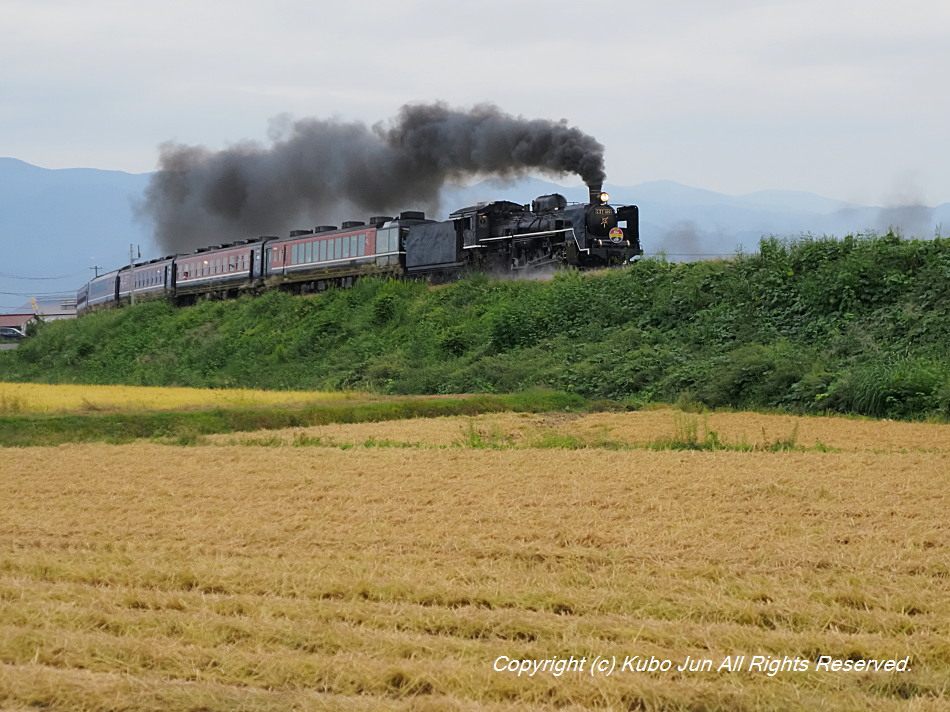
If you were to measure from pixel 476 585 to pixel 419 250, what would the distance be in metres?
28.4

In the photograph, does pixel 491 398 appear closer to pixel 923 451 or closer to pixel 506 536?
pixel 923 451

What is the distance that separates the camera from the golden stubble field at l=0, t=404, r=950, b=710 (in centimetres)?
473

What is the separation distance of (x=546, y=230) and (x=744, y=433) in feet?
48.6

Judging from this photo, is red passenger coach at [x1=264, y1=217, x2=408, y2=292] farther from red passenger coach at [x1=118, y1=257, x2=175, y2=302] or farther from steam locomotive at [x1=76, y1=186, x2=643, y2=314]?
red passenger coach at [x1=118, y1=257, x2=175, y2=302]

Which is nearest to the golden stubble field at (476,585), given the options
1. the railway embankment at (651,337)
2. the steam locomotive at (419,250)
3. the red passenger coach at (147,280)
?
the railway embankment at (651,337)

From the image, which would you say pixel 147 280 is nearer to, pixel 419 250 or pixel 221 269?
pixel 221 269

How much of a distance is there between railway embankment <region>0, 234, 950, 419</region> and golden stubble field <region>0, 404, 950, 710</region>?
8445 millimetres

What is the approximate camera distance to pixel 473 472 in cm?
1184

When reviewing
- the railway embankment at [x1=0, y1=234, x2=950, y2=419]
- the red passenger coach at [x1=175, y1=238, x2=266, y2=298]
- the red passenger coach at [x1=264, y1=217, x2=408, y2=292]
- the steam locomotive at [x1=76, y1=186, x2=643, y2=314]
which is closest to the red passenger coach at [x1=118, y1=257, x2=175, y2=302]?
the steam locomotive at [x1=76, y1=186, x2=643, y2=314]

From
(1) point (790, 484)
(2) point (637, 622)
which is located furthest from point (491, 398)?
(2) point (637, 622)

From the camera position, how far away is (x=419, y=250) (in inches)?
1353

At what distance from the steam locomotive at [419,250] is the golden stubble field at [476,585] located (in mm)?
17756

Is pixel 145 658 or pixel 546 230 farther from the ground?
pixel 546 230

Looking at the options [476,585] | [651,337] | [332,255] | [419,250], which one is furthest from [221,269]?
[476,585]
